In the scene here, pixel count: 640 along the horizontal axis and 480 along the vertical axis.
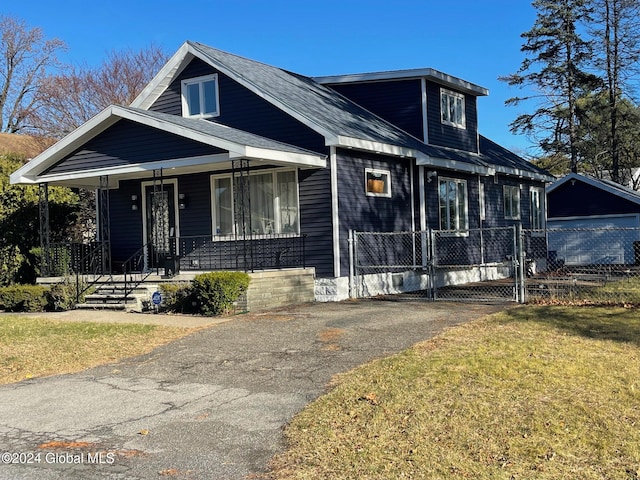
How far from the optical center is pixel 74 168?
16047 mm

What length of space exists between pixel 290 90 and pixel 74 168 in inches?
238

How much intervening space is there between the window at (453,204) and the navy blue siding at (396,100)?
1.68 metres

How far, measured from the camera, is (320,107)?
17188 millimetres

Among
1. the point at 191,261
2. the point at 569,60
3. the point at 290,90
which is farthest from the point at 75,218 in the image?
the point at 569,60

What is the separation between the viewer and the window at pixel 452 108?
779 inches

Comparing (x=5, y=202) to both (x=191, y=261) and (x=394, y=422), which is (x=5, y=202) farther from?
(x=394, y=422)

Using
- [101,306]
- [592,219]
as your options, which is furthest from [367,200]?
[592,219]

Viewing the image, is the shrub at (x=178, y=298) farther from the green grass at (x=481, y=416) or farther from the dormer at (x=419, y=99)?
the dormer at (x=419, y=99)

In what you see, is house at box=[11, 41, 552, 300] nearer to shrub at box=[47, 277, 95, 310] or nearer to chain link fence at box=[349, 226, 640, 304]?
chain link fence at box=[349, 226, 640, 304]

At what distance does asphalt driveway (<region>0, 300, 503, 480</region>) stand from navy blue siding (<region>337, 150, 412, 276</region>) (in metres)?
4.40

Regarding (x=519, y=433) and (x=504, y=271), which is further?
(x=504, y=271)

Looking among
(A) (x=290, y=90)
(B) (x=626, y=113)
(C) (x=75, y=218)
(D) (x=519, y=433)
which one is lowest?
(D) (x=519, y=433)

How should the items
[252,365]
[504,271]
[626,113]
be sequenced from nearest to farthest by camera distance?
[252,365], [504,271], [626,113]

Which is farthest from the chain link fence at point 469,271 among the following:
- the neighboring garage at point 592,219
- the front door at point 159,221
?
the front door at point 159,221
